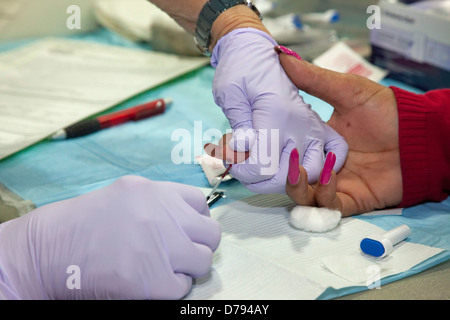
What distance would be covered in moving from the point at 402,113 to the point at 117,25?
51.6 inches

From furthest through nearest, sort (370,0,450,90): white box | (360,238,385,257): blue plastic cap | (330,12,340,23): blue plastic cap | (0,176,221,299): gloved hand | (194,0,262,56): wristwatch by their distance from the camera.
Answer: (330,12,340,23): blue plastic cap < (370,0,450,90): white box < (194,0,262,56): wristwatch < (360,238,385,257): blue plastic cap < (0,176,221,299): gloved hand

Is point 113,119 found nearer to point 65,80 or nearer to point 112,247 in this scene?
point 65,80

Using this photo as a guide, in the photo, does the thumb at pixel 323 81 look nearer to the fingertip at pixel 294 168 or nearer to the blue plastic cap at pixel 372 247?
A: the fingertip at pixel 294 168

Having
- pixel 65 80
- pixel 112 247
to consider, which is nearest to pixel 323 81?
pixel 112 247

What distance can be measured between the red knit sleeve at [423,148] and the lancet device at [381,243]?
0.57 feet

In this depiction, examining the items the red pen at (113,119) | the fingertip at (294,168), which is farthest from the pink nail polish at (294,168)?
→ the red pen at (113,119)

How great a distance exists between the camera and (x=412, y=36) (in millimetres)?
1573

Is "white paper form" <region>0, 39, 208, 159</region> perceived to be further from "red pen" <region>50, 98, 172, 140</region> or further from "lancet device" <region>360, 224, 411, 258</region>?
"lancet device" <region>360, 224, 411, 258</region>

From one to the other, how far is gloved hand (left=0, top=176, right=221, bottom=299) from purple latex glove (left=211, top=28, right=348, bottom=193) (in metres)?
0.18

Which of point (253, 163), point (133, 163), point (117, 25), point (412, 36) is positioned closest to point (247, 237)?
point (253, 163)

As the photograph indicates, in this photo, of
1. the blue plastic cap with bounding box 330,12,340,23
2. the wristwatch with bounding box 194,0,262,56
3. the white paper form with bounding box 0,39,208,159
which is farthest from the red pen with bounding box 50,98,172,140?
the blue plastic cap with bounding box 330,12,340,23

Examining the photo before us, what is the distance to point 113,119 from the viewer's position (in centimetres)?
140

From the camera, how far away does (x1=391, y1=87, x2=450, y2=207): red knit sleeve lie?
106 cm

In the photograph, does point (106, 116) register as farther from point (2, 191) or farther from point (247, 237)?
point (247, 237)
